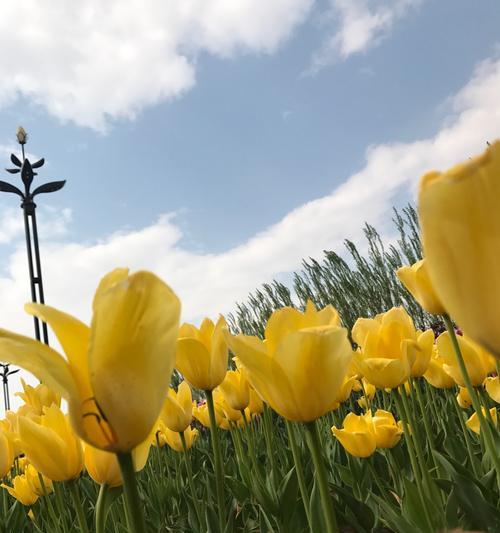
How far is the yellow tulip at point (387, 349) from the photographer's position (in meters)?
1.19

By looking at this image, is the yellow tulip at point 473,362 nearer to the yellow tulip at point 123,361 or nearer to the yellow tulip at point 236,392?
the yellow tulip at point 236,392

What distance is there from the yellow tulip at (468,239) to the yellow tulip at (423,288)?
0.74 metres

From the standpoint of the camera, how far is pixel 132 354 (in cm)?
53

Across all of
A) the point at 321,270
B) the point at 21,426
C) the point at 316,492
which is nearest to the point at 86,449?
the point at 21,426

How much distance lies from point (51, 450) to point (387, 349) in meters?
0.76

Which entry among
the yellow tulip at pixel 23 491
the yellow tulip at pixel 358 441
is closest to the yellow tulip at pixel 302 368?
the yellow tulip at pixel 358 441

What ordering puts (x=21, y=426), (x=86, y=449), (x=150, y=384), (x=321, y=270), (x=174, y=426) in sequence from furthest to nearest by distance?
(x=321, y=270), (x=174, y=426), (x=21, y=426), (x=86, y=449), (x=150, y=384)

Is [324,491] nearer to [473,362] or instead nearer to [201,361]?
[201,361]

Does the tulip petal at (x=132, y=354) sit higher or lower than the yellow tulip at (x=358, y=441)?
higher

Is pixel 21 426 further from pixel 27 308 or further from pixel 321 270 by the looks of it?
pixel 321 270

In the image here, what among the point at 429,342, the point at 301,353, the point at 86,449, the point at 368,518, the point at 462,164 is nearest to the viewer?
the point at 462,164

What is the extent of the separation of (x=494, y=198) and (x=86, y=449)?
92cm

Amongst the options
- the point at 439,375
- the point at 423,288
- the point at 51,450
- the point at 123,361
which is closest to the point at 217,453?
the point at 51,450

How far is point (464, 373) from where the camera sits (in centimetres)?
115
